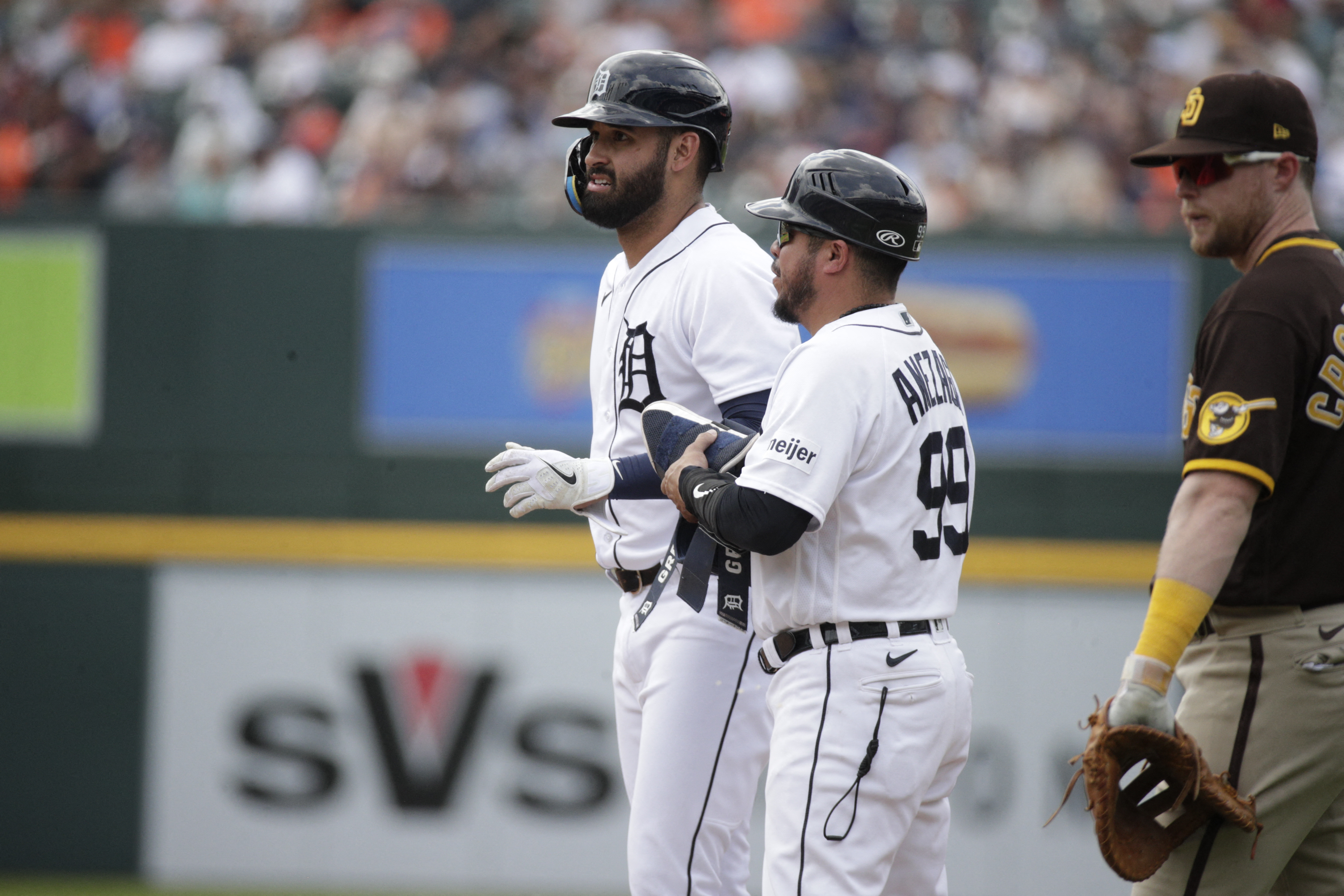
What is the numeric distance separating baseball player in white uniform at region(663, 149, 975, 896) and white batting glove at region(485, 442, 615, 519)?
35 centimetres

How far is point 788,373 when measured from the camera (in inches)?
113

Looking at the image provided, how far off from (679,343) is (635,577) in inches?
22.9

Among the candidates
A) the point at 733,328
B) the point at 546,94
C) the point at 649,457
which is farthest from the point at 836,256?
the point at 546,94

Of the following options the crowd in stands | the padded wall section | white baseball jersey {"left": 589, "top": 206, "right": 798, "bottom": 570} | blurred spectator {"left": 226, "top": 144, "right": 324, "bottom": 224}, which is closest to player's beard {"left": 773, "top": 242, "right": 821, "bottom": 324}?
white baseball jersey {"left": 589, "top": 206, "right": 798, "bottom": 570}

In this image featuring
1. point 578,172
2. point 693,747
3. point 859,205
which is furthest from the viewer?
point 578,172

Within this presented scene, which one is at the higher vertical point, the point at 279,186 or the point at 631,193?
the point at 631,193

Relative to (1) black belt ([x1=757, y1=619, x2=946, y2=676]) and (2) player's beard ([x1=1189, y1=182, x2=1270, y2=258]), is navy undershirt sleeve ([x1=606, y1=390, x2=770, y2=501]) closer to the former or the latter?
(1) black belt ([x1=757, y1=619, x2=946, y2=676])

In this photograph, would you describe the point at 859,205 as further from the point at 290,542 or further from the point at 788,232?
the point at 290,542

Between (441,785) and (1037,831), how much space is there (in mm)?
2804

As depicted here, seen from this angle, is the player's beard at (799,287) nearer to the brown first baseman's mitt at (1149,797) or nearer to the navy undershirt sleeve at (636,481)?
the navy undershirt sleeve at (636,481)

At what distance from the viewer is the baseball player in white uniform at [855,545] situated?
9.00 ft

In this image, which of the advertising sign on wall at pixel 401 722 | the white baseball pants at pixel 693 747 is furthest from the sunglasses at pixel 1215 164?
the advertising sign on wall at pixel 401 722

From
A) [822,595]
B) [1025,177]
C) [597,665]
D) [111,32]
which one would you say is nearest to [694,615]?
[822,595]

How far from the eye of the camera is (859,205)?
2.95m
